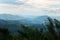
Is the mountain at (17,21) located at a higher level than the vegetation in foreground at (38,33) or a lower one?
higher

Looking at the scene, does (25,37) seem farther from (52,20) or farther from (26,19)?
(52,20)

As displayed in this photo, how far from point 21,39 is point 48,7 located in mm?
376

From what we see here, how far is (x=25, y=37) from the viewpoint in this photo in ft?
5.41

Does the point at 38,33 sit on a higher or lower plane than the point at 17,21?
lower

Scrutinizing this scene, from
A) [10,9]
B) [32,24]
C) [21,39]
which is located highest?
[10,9]

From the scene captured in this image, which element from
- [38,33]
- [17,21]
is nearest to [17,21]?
[17,21]

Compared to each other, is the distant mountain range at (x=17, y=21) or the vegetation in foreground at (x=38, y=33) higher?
the distant mountain range at (x=17, y=21)

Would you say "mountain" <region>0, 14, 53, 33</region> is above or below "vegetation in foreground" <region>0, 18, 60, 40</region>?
above

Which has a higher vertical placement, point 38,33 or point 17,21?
point 17,21

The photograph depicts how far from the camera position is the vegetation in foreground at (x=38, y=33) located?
1.64m

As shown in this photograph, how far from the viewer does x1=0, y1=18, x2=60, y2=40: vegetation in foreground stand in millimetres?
1643

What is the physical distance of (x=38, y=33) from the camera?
1.67m

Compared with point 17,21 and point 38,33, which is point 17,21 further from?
point 38,33

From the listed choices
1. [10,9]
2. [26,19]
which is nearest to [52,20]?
[26,19]
